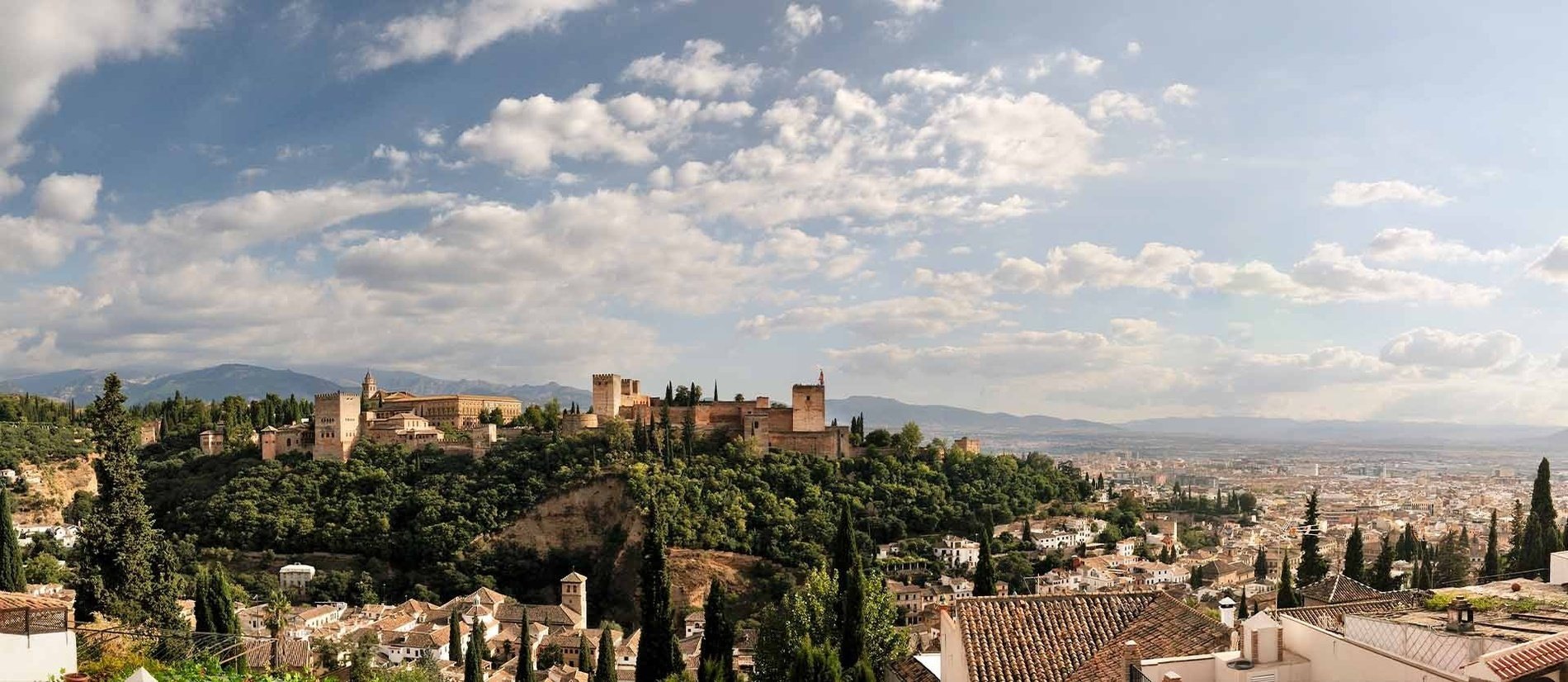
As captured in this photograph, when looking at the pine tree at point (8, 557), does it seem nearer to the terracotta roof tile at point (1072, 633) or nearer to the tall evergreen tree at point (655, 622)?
the tall evergreen tree at point (655, 622)

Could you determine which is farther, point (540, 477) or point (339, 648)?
point (540, 477)

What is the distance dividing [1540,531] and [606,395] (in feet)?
152

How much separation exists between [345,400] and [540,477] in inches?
594

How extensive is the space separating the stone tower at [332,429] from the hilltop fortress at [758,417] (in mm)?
13904

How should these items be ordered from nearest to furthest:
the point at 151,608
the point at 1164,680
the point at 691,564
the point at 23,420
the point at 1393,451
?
the point at 1164,680 → the point at 151,608 → the point at 691,564 → the point at 23,420 → the point at 1393,451

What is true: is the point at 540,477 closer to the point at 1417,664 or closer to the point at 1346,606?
the point at 1346,606

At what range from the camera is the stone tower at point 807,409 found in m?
58.8

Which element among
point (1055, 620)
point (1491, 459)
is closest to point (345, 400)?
point (1055, 620)

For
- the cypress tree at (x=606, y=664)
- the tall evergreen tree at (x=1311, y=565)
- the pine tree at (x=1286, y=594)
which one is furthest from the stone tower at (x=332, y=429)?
the tall evergreen tree at (x=1311, y=565)

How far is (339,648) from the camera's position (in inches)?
1198

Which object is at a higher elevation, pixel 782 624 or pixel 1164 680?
pixel 1164 680

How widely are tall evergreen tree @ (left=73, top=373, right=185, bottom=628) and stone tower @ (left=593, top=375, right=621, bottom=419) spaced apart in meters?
41.4

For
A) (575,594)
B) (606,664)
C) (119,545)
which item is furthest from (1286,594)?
(575,594)

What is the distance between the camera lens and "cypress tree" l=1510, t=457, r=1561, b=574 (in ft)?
100
